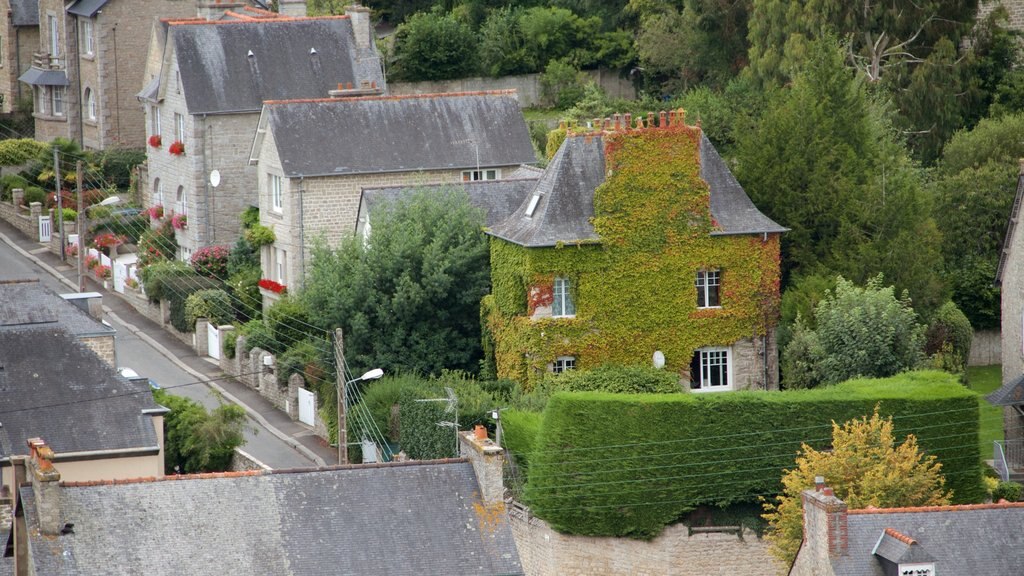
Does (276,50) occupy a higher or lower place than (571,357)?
higher

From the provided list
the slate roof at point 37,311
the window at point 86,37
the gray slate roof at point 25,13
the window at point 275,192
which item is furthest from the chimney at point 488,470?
the gray slate roof at point 25,13

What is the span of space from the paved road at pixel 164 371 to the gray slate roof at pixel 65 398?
Answer: 609cm

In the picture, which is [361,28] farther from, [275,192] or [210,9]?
[275,192]

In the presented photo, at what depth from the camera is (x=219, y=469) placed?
48.5m

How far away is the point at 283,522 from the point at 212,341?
2370 cm

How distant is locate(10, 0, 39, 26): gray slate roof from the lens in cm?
7975

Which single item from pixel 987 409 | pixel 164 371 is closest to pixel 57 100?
pixel 164 371

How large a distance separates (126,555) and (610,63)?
49.2 meters

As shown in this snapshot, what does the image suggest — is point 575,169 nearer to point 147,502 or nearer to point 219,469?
point 219,469

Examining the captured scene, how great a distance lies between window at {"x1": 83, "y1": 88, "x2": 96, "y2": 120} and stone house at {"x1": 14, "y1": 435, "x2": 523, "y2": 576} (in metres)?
41.7

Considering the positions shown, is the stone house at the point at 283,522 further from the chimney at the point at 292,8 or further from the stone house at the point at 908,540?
the chimney at the point at 292,8

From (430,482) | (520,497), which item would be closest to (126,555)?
(430,482)

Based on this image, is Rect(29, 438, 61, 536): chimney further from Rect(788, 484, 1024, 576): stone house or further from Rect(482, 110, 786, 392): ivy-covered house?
Rect(482, 110, 786, 392): ivy-covered house

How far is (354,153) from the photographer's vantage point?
58.6 metres
